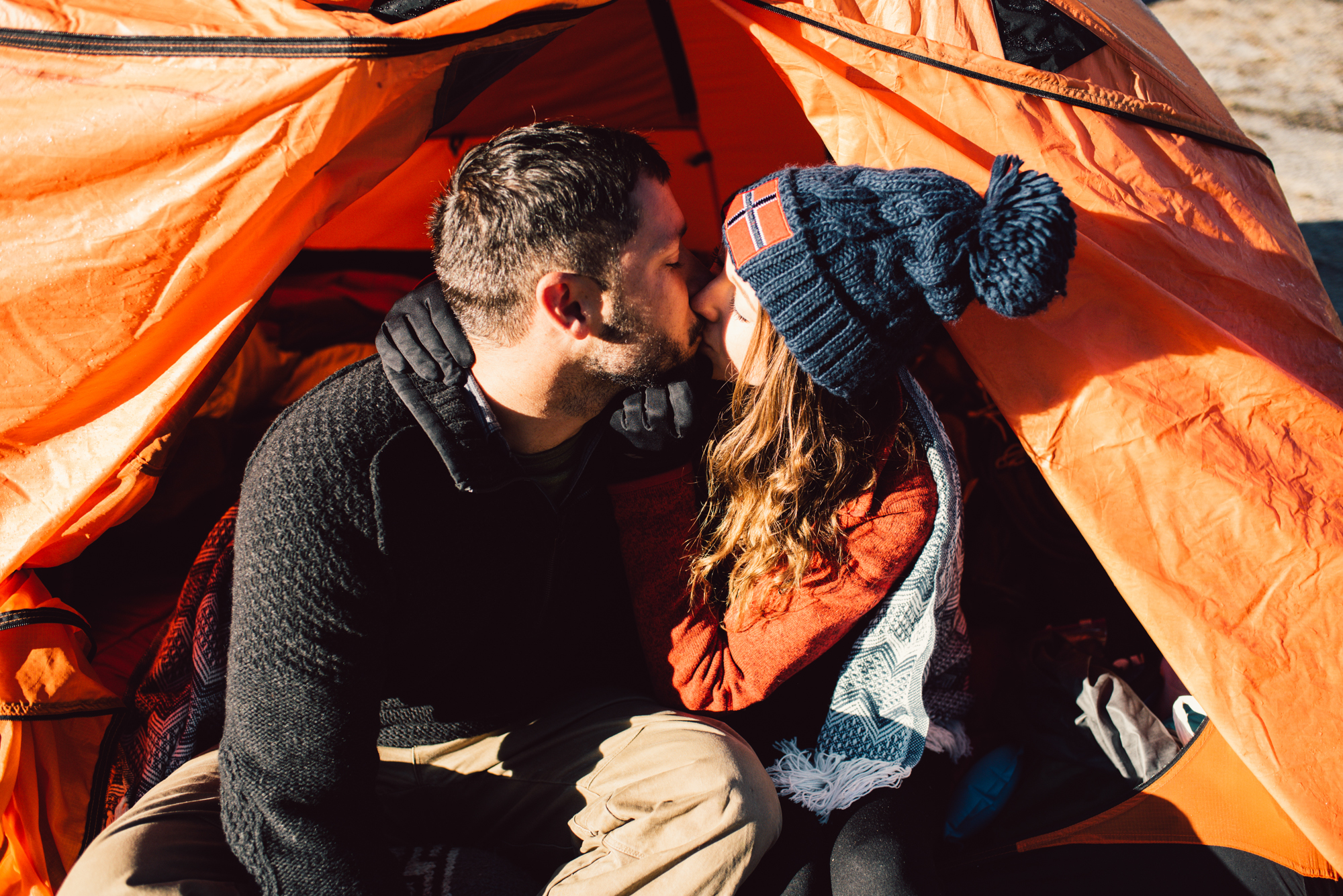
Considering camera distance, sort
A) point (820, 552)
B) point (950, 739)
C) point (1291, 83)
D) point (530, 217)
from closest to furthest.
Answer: point (530, 217) → point (820, 552) → point (950, 739) → point (1291, 83)

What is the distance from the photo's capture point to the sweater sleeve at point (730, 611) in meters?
1.38

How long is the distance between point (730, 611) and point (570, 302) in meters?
0.62

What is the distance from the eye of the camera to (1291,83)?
3.44 m

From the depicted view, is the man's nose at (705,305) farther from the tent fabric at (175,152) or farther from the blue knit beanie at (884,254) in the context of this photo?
the tent fabric at (175,152)

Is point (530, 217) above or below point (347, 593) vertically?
above

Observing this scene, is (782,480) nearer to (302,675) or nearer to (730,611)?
(730,611)

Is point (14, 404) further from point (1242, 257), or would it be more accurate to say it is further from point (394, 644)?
point (1242, 257)

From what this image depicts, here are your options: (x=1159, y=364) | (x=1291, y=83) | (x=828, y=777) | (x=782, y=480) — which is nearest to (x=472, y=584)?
(x=782, y=480)

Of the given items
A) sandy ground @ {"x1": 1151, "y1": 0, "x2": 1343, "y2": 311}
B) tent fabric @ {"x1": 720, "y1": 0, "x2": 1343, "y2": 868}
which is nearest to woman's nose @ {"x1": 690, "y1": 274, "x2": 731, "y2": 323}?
tent fabric @ {"x1": 720, "y1": 0, "x2": 1343, "y2": 868}

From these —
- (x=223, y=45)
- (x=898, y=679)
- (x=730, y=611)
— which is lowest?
(x=898, y=679)

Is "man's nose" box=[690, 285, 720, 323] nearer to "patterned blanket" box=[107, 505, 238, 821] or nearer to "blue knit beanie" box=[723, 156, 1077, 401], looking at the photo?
"blue knit beanie" box=[723, 156, 1077, 401]

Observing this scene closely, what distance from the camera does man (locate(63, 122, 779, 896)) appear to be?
1184mm

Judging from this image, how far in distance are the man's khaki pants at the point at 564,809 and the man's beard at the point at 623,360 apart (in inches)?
22.5

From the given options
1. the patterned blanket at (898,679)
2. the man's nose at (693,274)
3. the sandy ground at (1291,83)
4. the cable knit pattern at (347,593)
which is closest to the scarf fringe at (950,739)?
the patterned blanket at (898,679)
